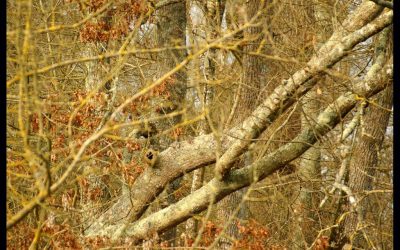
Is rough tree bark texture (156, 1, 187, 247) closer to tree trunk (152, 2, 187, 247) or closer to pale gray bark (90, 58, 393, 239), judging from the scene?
tree trunk (152, 2, 187, 247)

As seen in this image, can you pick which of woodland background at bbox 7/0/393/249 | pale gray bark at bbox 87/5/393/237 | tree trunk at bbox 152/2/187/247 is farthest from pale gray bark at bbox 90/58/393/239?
tree trunk at bbox 152/2/187/247

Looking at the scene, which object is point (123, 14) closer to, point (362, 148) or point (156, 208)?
point (156, 208)

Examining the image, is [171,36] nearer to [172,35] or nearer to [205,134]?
[172,35]

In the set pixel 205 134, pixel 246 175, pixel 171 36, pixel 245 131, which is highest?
pixel 171 36

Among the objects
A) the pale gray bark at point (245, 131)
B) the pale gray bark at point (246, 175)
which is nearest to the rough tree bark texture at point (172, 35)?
the pale gray bark at point (245, 131)

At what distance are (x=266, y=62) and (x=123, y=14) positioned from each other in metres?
2.49

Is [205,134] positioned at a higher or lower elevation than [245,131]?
lower

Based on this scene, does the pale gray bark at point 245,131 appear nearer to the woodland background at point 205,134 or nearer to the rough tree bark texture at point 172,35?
the woodland background at point 205,134

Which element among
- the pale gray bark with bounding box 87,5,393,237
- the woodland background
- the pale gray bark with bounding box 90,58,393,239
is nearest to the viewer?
the woodland background

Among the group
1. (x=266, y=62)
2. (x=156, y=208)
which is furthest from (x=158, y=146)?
(x=266, y=62)


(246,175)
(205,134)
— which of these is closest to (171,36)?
(205,134)

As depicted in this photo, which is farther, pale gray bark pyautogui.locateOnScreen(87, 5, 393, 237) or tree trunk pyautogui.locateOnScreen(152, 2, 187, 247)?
tree trunk pyautogui.locateOnScreen(152, 2, 187, 247)

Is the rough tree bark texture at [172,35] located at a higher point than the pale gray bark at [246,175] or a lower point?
higher

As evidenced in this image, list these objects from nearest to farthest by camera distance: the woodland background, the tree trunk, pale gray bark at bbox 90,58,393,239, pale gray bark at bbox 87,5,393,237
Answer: the woodland background → pale gray bark at bbox 87,5,393,237 → pale gray bark at bbox 90,58,393,239 → the tree trunk
